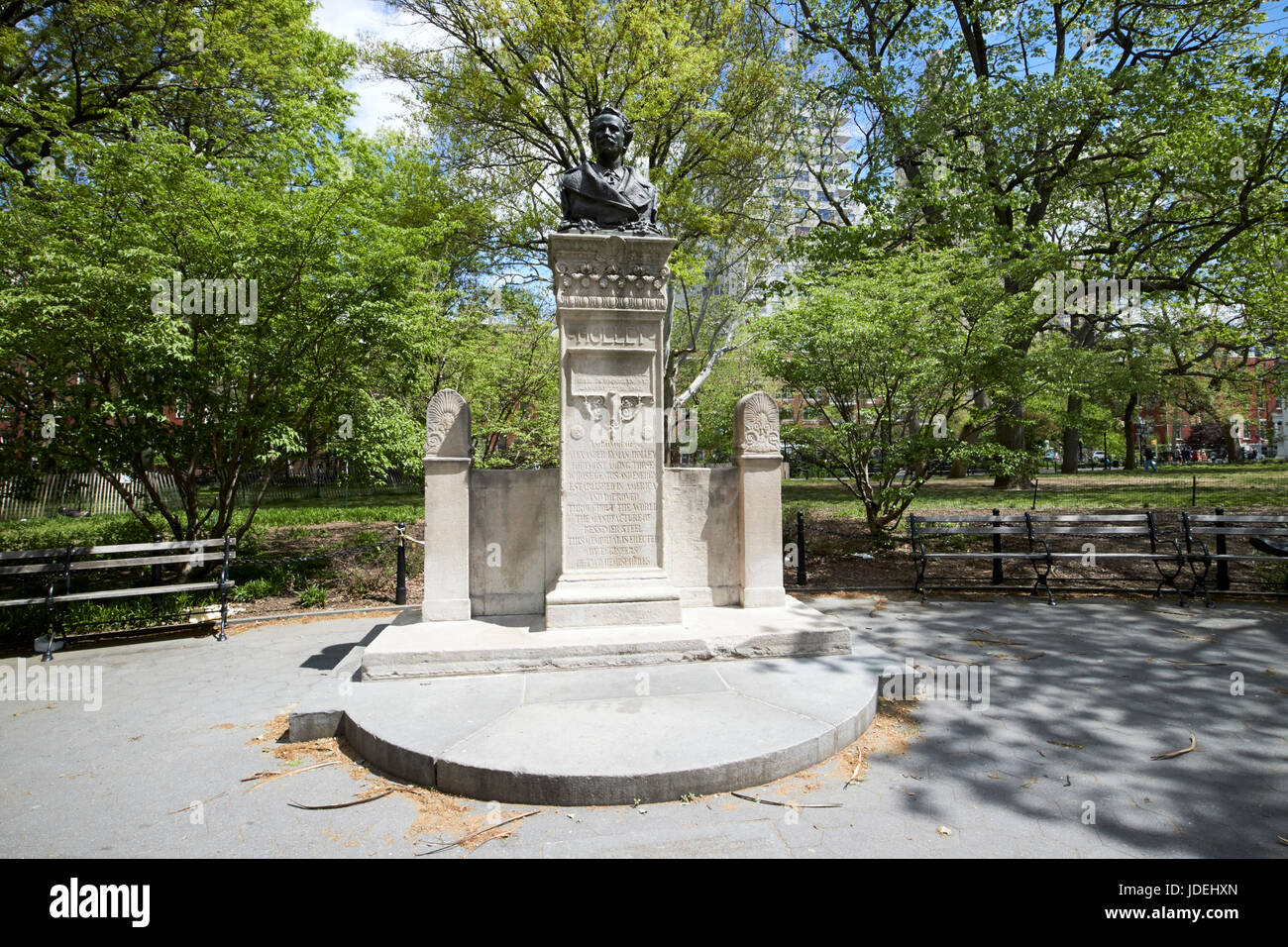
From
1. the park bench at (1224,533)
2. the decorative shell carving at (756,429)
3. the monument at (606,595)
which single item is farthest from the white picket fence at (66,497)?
the park bench at (1224,533)

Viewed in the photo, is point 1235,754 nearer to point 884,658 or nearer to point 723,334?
point 884,658

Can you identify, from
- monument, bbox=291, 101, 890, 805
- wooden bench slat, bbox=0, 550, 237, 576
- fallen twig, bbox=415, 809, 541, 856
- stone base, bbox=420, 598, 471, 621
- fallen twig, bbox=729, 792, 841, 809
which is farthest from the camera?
wooden bench slat, bbox=0, 550, 237, 576

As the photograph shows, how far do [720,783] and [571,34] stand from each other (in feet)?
50.2

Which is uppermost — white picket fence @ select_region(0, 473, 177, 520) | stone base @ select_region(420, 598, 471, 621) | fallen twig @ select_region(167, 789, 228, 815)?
white picket fence @ select_region(0, 473, 177, 520)

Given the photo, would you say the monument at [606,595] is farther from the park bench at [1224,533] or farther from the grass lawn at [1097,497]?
the grass lawn at [1097,497]

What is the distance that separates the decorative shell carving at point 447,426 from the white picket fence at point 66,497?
46.9 feet

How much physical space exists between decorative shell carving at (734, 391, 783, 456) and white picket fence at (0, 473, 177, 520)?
16447 mm

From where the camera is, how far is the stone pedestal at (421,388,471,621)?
645 centimetres

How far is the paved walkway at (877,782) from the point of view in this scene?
330 cm

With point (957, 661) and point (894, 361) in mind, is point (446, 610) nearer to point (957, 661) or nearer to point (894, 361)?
point (957, 661)

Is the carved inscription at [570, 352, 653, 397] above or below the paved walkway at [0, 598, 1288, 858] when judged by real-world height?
above

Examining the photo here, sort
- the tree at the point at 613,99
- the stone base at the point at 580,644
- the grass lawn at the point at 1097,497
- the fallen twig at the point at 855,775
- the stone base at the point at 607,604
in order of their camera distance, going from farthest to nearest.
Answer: the grass lawn at the point at 1097,497, the tree at the point at 613,99, the stone base at the point at 607,604, the stone base at the point at 580,644, the fallen twig at the point at 855,775

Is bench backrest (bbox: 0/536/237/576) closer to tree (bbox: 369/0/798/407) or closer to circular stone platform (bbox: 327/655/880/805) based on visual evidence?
circular stone platform (bbox: 327/655/880/805)

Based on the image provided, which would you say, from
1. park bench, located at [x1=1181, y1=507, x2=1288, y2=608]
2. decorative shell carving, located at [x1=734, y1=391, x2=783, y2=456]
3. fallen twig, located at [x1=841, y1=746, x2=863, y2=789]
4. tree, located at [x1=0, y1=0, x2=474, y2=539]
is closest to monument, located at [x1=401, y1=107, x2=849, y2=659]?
decorative shell carving, located at [x1=734, y1=391, x2=783, y2=456]
